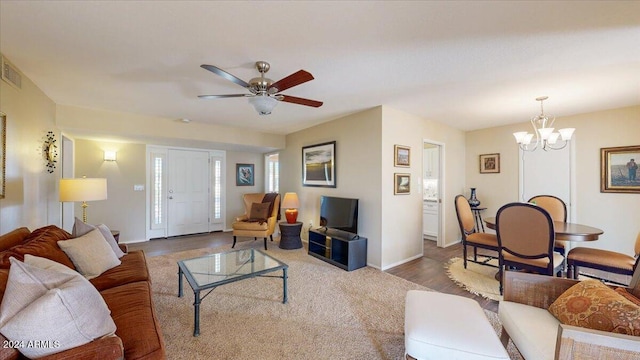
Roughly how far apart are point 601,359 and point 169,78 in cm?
354

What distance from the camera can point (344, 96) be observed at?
3.05 meters

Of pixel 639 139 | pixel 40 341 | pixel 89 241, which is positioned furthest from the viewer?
pixel 639 139

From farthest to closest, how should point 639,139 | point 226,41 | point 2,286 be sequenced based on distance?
point 639,139 → point 226,41 → point 2,286

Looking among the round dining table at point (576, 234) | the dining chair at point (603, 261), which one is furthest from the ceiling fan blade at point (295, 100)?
the dining chair at point (603, 261)

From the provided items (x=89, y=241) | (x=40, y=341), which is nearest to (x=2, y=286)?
(x=40, y=341)

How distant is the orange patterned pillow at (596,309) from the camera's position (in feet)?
3.68

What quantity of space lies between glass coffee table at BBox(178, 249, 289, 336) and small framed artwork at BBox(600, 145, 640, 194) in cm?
468

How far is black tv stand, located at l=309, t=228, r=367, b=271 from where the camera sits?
343 cm

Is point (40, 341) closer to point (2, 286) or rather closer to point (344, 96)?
point (2, 286)

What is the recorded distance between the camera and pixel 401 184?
3688 millimetres

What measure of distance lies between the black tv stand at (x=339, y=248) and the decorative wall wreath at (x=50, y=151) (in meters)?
3.52

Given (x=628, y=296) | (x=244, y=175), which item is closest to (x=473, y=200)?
(x=628, y=296)

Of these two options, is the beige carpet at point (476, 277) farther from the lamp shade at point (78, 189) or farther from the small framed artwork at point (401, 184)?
the lamp shade at point (78, 189)

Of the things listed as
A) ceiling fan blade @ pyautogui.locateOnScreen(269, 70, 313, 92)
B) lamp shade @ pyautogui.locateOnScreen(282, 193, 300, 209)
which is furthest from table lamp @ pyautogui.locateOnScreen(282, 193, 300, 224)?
ceiling fan blade @ pyautogui.locateOnScreen(269, 70, 313, 92)
